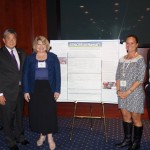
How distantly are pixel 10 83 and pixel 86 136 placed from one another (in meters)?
1.47

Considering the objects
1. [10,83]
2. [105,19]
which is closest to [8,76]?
[10,83]

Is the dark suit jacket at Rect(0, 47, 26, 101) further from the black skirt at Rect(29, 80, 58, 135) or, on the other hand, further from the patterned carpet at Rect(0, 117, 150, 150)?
the patterned carpet at Rect(0, 117, 150, 150)

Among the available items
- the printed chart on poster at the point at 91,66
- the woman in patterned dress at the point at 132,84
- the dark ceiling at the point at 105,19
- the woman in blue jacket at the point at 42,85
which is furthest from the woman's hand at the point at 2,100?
the dark ceiling at the point at 105,19

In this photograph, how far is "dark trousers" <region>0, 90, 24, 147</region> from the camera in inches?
130

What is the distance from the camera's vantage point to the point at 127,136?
11.2ft

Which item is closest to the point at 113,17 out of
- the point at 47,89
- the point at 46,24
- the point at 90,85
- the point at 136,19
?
the point at 136,19

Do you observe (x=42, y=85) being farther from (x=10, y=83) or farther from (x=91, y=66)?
(x=91, y=66)

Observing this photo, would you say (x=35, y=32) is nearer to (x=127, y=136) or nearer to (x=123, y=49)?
(x=123, y=49)

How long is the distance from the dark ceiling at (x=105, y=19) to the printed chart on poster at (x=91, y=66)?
1.06 meters

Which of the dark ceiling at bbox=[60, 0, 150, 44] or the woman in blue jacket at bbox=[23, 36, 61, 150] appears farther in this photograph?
the dark ceiling at bbox=[60, 0, 150, 44]

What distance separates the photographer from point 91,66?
12.0 ft

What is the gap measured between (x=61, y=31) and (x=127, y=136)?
2.37 meters

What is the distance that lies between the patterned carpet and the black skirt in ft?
1.27

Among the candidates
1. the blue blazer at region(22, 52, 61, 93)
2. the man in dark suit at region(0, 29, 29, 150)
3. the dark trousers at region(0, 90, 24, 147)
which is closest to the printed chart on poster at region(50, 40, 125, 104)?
the blue blazer at region(22, 52, 61, 93)
